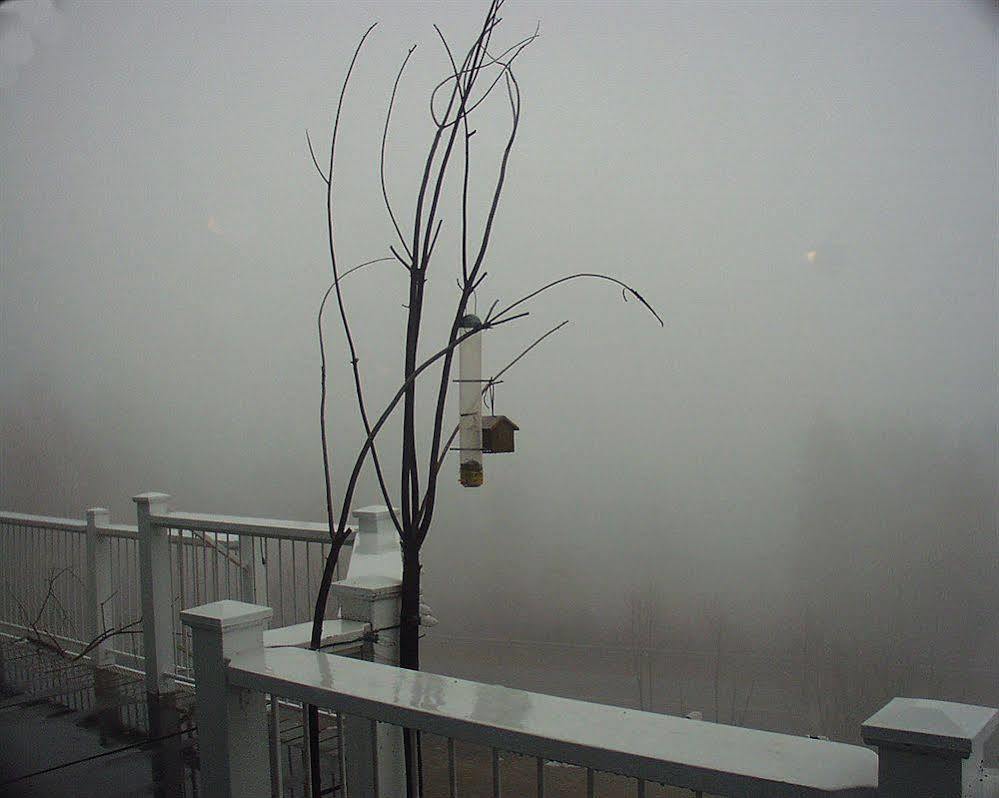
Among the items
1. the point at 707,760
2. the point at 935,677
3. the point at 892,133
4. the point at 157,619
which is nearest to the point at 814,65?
the point at 892,133

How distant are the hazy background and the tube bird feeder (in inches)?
111

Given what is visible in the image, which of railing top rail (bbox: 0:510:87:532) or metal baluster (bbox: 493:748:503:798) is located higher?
metal baluster (bbox: 493:748:503:798)

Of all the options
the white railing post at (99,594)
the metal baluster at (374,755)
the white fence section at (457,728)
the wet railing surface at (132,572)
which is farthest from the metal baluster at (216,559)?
the metal baluster at (374,755)

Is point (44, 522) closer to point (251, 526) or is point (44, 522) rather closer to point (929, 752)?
point (251, 526)

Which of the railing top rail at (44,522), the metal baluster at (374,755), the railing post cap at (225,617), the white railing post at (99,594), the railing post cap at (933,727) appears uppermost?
the railing post cap at (933,727)

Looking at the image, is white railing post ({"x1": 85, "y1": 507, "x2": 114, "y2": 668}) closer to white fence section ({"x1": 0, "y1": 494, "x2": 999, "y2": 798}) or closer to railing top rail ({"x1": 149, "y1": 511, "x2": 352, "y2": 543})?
railing top rail ({"x1": 149, "y1": 511, "x2": 352, "y2": 543})

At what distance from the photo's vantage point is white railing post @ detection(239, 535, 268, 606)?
353cm

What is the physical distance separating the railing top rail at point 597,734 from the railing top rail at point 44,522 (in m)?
3.75

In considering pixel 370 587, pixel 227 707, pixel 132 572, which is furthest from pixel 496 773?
pixel 132 572

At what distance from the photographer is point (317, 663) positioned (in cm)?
140

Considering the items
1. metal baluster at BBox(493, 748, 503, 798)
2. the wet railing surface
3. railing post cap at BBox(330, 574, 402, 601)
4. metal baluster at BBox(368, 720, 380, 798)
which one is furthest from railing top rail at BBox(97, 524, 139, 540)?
metal baluster at BBox(493, 748, 503, 798)

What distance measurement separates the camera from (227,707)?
1407 mm

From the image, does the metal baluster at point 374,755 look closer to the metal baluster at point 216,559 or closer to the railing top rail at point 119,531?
the metal baluster at point 216,559

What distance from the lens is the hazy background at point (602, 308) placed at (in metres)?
4.35
